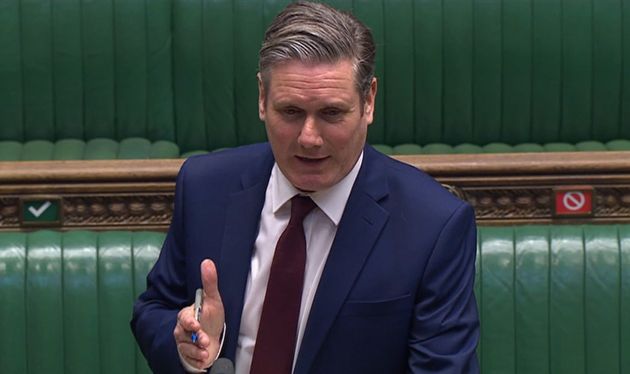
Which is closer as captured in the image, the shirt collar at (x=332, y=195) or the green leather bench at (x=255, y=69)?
the shirt collar at (x=332, y=195)

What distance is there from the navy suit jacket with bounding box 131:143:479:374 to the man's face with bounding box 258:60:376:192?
97 millimetres

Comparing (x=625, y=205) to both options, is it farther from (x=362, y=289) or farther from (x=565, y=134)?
(x=362, y=289)

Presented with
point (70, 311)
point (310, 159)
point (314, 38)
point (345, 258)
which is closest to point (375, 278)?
point (345, 258)

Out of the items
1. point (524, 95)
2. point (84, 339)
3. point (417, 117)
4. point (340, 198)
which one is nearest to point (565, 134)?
point (524, 95)

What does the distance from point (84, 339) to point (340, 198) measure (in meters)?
1.08

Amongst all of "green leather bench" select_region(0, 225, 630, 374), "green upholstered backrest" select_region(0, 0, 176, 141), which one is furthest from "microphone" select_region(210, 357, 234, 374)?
"green upholstered backrest" select_region(0, 0, 176, 141)

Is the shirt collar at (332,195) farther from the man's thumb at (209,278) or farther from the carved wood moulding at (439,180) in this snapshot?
the carved wood moulding at (439,180)

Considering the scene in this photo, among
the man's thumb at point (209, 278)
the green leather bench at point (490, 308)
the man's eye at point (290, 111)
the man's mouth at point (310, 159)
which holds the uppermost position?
the man's eye at point (290, 111)

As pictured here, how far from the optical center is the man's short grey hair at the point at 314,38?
160 centimetres

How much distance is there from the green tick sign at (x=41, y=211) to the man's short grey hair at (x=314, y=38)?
4.58 ft

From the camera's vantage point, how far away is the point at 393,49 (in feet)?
12.2

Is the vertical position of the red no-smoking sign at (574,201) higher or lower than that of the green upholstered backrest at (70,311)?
higher

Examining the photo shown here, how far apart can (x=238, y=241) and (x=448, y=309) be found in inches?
11.1

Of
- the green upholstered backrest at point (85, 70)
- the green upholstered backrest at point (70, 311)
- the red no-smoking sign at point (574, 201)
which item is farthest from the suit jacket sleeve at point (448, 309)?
the green upholstered backrest at point (85, 70)
